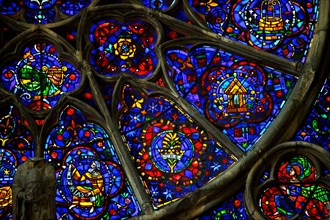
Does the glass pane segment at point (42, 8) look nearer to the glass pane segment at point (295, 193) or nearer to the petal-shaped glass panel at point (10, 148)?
the petal-shaped glass panel at point (10, 148)

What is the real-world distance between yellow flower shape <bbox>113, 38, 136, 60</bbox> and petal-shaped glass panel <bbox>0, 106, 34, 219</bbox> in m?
1.33

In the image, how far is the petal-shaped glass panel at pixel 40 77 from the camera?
1856 centimetres

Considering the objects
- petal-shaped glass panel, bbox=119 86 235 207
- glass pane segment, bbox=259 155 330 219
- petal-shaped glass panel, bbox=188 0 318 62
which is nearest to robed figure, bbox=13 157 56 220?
petal-shaped glass panel, bbox=119 86 235 207

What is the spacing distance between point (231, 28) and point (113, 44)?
4.32 ft

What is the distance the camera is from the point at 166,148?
18109mm

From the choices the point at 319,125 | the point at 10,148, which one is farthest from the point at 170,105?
the point at 10,148

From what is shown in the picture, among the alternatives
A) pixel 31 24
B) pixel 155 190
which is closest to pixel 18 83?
pixel 31 24

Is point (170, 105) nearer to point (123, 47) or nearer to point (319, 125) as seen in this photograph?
point (123, 47)

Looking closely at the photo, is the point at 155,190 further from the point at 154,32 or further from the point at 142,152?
the point at 154,32

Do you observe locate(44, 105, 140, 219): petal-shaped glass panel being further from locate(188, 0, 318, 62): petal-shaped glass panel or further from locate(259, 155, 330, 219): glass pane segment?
locate(188, 0, 318, 62): petal-shaped glass panel

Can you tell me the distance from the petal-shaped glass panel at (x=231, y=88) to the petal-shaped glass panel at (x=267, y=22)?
26 centimetres

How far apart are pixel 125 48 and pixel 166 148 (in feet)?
4.55

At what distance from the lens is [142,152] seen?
18.1m

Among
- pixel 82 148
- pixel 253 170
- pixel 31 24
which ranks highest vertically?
pixel 31 24
